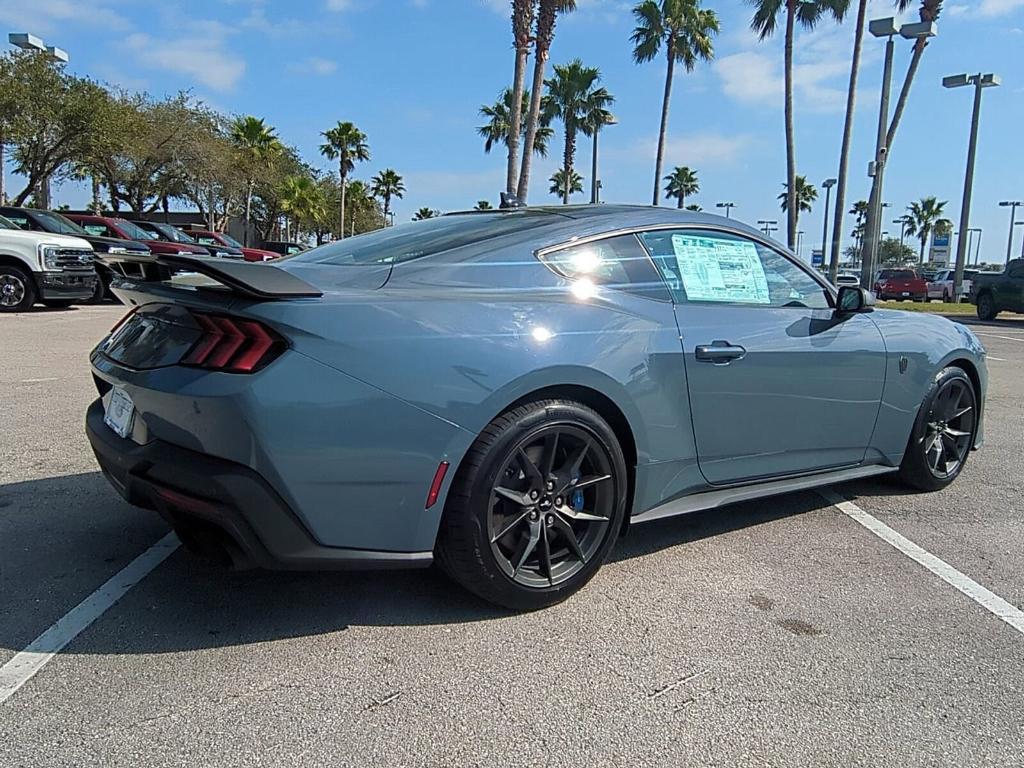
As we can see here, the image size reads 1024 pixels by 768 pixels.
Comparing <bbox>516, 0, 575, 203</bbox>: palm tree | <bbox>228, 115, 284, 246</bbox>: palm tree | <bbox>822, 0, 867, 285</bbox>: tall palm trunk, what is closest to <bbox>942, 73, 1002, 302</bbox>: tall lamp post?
<bbox>822, 0, 867, 285</bbox>: tall palm trunk

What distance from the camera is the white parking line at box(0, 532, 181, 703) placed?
2180 millimetres

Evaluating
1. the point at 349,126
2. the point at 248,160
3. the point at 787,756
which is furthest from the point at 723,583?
the point at 349,126

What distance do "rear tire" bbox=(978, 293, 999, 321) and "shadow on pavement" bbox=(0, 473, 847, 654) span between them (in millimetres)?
20226

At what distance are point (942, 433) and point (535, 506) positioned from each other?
2847mm

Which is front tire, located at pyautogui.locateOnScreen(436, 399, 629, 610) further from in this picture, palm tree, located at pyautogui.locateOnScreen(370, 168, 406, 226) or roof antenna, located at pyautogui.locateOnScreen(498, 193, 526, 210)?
palm tree, located at pyautogui.locateOnScreen(370, 168, 406, 226)

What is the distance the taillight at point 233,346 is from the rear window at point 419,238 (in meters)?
0.66

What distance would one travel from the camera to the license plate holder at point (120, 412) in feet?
8.30

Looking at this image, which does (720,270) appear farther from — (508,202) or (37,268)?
(37,268)

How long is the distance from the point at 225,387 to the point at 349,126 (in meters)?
57.0

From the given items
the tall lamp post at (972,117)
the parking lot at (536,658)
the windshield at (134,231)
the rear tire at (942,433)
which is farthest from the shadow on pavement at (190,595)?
the tall lamp post at (972,117)

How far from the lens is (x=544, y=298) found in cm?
269

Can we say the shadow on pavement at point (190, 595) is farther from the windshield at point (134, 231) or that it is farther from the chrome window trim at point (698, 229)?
the windshield at point (134, 231)

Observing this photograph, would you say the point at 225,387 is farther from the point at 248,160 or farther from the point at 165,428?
the point at 248,160

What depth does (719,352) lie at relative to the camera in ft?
9.95
